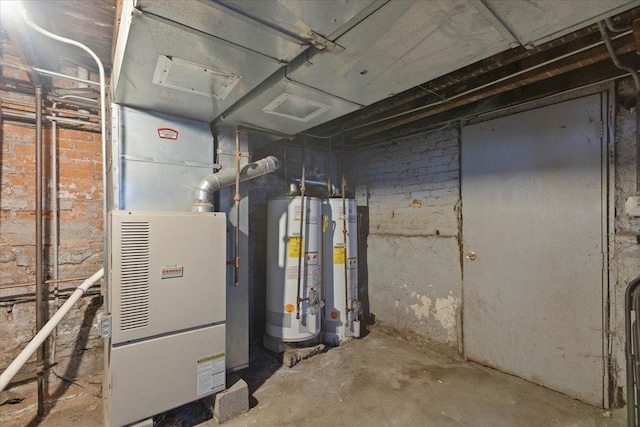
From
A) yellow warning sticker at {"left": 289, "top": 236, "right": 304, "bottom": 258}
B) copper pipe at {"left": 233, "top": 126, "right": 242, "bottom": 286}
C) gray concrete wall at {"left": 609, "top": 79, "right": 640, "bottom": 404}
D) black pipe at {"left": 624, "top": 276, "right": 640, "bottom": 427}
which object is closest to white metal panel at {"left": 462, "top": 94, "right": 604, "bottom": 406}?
gray concrete wall at {"left": 609, "top": 79, "right": 640, "bottom": 404}

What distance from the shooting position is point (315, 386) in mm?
2213

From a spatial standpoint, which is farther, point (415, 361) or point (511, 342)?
point (415, 361)

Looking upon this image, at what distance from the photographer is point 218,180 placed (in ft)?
6.57

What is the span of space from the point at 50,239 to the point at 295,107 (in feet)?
6.66

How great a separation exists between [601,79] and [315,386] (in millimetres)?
2935

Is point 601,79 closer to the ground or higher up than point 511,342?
higher up

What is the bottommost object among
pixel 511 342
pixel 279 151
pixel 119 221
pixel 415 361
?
pixel 415 361

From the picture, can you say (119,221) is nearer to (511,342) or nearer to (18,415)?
(18,415)

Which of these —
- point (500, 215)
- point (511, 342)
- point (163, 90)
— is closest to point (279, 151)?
point (163, 90)

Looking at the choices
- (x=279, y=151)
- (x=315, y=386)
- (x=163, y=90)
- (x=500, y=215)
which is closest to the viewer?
(x=163, y=90)

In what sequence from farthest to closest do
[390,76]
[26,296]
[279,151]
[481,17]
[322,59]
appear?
[279,151] → [26,296] → [390,76] → [322,59] → [481,17]

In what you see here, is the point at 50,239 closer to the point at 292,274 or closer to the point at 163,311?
the point at 163,311

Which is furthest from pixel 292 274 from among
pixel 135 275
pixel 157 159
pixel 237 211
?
pixel 157 159

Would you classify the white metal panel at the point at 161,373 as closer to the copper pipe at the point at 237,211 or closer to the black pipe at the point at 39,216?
the copper pipe at the point at 237,211
